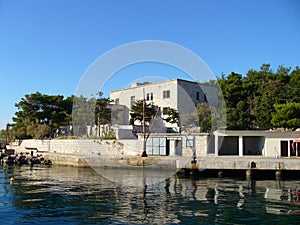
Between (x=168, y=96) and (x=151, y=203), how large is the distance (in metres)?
29.1

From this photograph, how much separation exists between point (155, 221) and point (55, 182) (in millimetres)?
12928

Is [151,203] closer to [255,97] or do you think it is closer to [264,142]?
[264,142]

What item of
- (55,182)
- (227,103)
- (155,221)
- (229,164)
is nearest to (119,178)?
(55,182)

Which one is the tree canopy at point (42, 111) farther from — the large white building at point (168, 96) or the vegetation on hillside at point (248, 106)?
the large white building at point (168, 96)

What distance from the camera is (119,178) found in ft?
85.8

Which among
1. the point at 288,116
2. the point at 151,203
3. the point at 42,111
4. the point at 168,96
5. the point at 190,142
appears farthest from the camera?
the point at 42,111

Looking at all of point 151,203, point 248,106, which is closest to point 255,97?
point 248,106

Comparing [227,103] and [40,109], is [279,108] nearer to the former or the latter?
[227,103]

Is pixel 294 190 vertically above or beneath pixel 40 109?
beneath

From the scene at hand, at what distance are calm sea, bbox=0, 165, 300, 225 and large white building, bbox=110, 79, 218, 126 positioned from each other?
21.0 m

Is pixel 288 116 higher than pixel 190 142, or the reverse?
pixel 288 116

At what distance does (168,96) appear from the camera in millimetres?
44906

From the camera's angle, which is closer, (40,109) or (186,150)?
(186,150)

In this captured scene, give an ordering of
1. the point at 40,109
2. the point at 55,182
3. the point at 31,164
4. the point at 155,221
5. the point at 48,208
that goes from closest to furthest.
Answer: the point at 155,221 < the point at 48,208 < the point at 55,182 < the point at 31,164 < the point at 40,109
